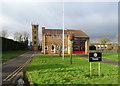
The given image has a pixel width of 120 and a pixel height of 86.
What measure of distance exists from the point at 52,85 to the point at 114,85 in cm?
277

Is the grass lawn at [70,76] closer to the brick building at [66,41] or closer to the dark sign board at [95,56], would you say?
the dark sign board at [95,56]

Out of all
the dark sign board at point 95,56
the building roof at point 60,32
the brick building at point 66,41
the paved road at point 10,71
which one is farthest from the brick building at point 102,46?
the dark sign board at point 95,56

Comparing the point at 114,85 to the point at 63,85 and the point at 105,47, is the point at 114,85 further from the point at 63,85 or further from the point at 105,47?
the point at 105,47

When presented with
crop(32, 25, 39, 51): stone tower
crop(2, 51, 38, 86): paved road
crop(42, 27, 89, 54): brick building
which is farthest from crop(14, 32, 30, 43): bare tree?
crop(2, 51, 38, 86): paved road

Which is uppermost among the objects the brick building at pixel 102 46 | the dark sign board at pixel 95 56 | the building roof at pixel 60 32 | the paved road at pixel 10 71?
the building roof at pixel 60 32

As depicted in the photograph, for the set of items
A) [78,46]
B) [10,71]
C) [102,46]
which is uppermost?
[102,46]

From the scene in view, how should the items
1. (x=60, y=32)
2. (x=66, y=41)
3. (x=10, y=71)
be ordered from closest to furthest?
(x=10, y=71), (x=66, y=41), (x=60, y=32)

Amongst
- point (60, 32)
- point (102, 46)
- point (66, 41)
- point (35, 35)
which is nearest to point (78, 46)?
point (66, 41)

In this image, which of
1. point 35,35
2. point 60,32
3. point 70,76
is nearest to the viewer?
point 70,76

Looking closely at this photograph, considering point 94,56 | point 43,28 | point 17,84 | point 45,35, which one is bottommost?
point 17,84

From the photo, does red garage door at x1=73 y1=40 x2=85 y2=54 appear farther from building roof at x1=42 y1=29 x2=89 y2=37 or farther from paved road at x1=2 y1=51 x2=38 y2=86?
paved road at x1=2 y1=51 x2=38 y2=86

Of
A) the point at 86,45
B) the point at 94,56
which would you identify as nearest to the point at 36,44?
the point at 86,45

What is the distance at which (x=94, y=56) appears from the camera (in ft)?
26.3

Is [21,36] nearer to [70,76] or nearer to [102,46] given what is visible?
[102,46]
